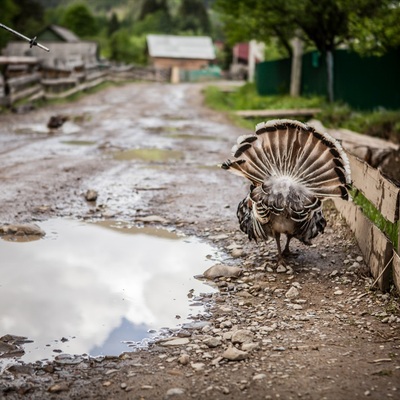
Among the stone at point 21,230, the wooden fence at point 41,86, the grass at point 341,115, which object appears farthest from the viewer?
the wooden fence at point 41,86

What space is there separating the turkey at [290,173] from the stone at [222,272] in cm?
42

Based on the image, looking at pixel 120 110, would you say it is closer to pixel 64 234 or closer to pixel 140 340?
pixel 64 234

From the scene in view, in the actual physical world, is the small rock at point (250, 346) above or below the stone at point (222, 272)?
above

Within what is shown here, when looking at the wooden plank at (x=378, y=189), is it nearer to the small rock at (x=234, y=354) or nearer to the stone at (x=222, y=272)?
the stone at (x=222, y=272)

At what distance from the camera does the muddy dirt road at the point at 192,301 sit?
4.16m

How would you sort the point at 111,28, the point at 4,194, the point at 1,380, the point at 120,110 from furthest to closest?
the point at 111,28 < the point at 120,110 < the point at 4,194 < the point at 1,380

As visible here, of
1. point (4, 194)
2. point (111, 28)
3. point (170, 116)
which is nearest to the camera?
point (4, 194)

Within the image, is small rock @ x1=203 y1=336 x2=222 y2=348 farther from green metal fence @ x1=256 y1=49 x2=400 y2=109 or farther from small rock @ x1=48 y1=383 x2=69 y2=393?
green metal fence @ x1=256 y1=49 x2=400 y2=109

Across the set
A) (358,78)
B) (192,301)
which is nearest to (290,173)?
(192,301)

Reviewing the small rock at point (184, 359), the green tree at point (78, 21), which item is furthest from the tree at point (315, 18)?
the green tree at point (78, 21)

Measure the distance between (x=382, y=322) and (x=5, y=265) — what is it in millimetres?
3538

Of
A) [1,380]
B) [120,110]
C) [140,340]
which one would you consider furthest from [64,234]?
[120,110]

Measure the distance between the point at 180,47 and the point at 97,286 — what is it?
66.7m

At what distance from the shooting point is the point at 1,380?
4.16m
